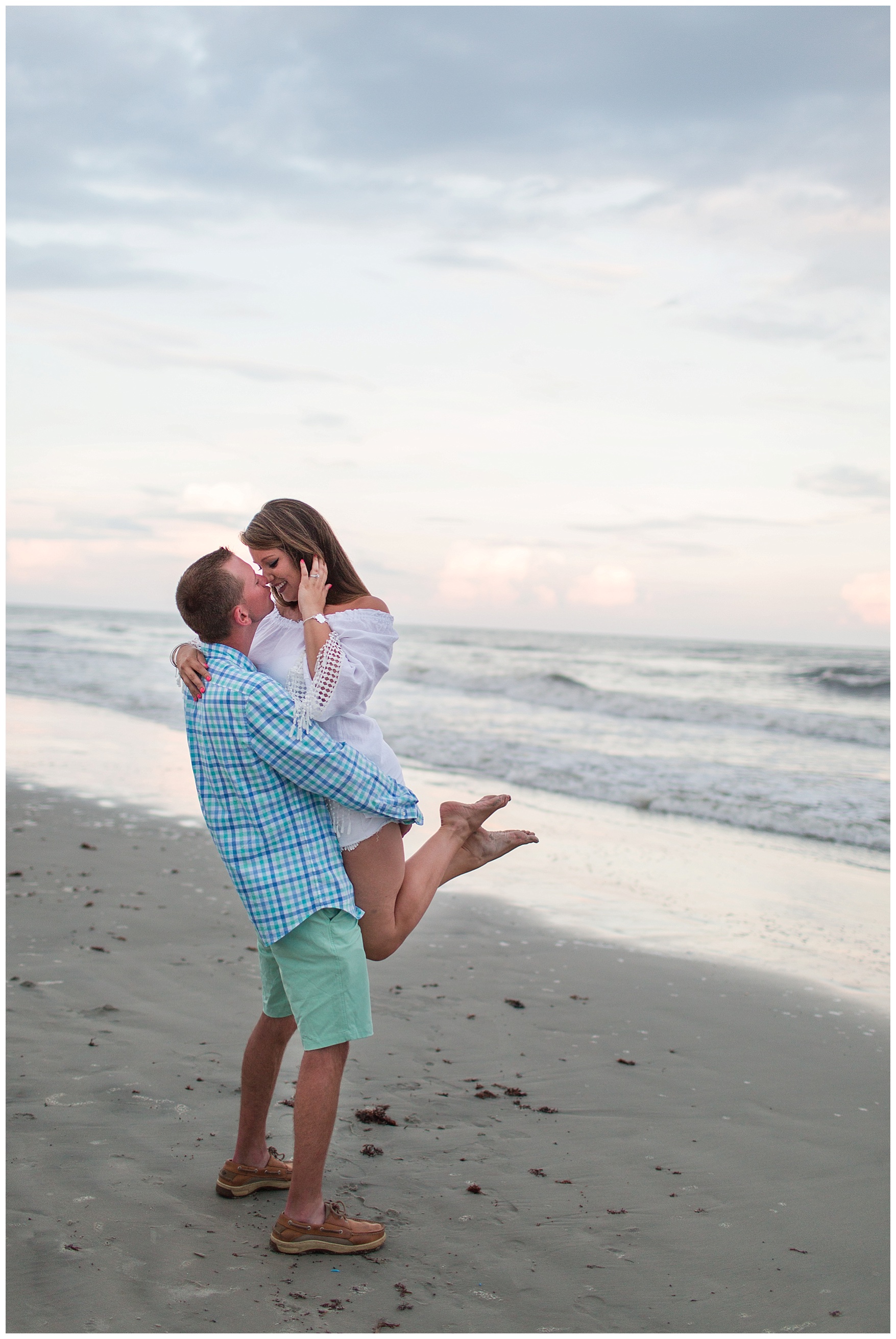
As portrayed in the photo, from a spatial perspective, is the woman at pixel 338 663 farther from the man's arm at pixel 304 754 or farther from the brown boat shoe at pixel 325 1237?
the brown boat shoe at pixel 325 1237

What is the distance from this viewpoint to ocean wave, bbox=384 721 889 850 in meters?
10.2

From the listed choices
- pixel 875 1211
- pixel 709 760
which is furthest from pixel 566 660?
pixel 875 1211

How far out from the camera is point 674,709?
2348 cm

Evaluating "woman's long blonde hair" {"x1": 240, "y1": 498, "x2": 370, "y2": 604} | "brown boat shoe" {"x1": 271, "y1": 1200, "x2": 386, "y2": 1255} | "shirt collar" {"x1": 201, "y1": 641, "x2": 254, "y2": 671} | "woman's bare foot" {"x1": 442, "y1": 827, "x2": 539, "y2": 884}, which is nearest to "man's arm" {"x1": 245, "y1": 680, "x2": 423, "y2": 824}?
"shirt collar" {"x1": 201, "y1": 641, "x2": 254, "y2": 671}

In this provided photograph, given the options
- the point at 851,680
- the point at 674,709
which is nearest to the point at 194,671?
the point at 674,709

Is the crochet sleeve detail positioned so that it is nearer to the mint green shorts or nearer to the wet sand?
the mint green shorts

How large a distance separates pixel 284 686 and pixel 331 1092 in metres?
1.17

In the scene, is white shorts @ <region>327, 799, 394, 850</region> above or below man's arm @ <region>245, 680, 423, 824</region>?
below

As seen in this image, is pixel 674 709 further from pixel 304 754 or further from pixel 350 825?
pixel 304 754

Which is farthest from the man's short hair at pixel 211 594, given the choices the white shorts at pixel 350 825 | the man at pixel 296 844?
the white shorts at pixel 350 825

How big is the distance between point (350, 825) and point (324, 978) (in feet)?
1.43

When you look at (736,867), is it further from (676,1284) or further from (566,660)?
Result: (566,660)

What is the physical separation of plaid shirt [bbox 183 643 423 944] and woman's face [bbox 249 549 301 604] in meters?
0.29

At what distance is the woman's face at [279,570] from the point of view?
3010 mm
